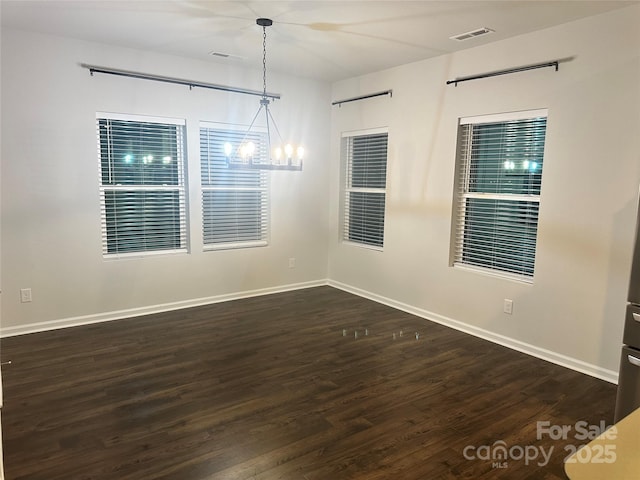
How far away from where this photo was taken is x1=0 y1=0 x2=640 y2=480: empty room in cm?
263

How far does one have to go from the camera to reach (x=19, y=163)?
4.04 meters

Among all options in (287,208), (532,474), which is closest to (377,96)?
(287,208)

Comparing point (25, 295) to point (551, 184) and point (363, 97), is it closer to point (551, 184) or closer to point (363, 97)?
point (363, 97)

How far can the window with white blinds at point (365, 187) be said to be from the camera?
18.2 feet

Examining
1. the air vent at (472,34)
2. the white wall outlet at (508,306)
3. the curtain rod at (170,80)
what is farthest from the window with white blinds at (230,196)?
the white wall outlet at (508,306)

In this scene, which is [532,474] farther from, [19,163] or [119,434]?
[19,163]

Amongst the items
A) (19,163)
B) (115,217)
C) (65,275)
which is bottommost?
(65,275)

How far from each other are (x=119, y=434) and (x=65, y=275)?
2.38 m

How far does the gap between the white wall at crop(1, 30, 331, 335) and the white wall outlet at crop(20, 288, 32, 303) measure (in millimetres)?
41

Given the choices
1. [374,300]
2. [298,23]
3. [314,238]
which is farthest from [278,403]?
[314,238]

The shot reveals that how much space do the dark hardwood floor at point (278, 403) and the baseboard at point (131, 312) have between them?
0.14 metres

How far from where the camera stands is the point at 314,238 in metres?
6.12

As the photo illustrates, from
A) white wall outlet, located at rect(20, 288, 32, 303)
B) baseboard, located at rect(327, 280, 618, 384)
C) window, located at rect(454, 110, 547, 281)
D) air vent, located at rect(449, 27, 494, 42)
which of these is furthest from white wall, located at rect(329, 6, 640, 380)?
white wall outlet, located at rect(20, 288, 32, 303)

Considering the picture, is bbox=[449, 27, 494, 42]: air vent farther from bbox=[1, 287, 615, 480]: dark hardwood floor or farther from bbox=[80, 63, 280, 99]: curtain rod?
bbox=[1, 287, 615, 480]: dark hardwood floor
